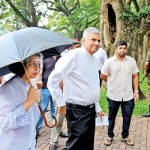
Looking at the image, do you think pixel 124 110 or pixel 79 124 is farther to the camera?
pixel 124 110

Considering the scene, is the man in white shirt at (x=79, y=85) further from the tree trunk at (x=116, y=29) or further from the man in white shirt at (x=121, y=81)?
the tree trunk at (x=116, y=29)

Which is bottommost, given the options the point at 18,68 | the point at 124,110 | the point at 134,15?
the point at 124,110

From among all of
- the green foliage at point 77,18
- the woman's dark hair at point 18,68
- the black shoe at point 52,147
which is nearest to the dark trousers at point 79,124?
the black shoe at point 52,147

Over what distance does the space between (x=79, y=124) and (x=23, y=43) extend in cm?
185

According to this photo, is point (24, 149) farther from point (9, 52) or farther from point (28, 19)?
point (28, 19)

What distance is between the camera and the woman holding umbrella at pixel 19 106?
7.25 ft

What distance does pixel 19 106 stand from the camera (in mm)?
2262

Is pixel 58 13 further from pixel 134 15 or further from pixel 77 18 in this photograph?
pixel 134 15

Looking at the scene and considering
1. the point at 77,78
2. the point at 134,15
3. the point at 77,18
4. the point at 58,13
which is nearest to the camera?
the point at 77,78

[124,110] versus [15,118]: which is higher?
[15,118]

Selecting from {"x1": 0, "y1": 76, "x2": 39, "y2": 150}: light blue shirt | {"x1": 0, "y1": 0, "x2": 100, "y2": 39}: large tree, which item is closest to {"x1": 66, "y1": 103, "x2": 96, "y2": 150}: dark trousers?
{"x1": 0, "y1": 76, "x2": 39, "y2": 150}: light blue shirt

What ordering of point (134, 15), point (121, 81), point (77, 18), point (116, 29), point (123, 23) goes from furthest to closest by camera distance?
point (77, 18)
point (116, 29)
point (123, 23)
point (134, 15)
point (121, 81)

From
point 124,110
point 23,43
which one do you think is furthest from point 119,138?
point 23,43

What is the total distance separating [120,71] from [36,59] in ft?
9.80
